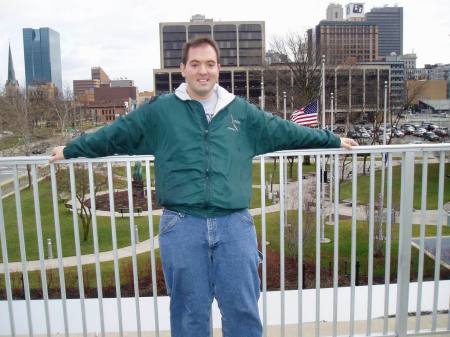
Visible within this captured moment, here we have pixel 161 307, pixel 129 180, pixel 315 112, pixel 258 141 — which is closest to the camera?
pixel 258 141

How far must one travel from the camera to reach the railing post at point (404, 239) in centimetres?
300

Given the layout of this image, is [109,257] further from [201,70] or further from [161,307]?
[201,70]

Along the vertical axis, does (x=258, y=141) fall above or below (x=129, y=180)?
above

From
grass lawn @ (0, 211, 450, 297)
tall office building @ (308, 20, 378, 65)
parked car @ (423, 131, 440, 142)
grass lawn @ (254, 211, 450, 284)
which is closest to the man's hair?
grass lawn @ (0, 211, 450, 297)

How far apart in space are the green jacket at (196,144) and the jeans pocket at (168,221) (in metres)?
0.03

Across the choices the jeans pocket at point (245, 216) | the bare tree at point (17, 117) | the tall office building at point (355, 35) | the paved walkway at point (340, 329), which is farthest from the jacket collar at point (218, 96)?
the tall office building at point (355, 35)

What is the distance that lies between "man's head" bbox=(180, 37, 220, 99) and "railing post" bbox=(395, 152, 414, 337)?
4.72 feet

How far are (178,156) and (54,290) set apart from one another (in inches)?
440

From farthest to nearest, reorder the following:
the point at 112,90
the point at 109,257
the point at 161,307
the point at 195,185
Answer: the point at 112,90
the point at 109,257
the point at 161,307
the point at 195,185

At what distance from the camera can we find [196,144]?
2182mm

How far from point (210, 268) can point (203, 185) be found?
0.39 metres

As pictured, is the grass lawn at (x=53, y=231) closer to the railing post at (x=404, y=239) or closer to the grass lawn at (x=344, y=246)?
the grass lawn at (x=344, y=246)

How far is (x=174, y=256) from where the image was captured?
7.21 feet

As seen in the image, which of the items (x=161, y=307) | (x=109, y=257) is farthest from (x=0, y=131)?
(x=161, y=307)
